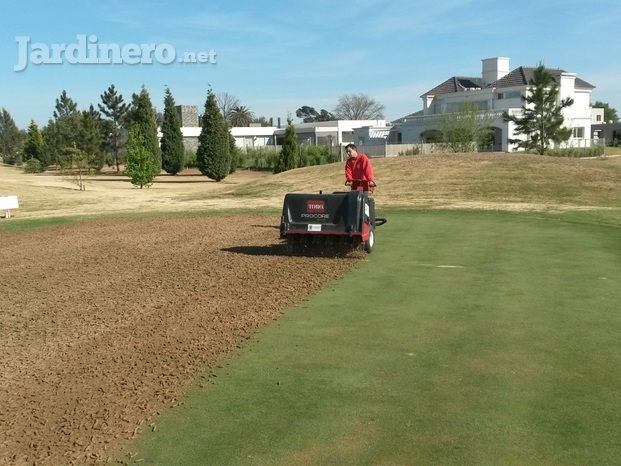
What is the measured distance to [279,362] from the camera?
6.58m

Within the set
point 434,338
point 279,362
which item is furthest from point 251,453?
point 434,338

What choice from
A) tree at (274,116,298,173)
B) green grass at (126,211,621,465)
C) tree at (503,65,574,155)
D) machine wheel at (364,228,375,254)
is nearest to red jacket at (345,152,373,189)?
machine wheel at (364,228,375,254)

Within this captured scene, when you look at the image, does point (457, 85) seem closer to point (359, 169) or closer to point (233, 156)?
point (233, 156)

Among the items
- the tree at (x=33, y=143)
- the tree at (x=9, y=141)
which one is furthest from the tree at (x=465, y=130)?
the tree at (x=9, y=141)

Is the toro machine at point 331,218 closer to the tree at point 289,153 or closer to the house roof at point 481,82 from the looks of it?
the tree at point 289,153

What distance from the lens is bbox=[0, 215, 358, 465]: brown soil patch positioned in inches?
206

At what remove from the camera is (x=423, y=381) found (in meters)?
5.91

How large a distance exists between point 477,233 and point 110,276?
845 cm

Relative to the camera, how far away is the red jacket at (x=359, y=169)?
13.8 metres

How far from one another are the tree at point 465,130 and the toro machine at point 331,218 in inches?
1608

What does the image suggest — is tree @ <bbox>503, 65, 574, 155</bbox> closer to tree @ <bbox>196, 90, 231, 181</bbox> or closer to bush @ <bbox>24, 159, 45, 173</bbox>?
tree @ <bbox>196, 90, 231, 181</bbox>

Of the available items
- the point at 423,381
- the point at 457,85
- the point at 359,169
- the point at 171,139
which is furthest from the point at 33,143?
the point at 423,381

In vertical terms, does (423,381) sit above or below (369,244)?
below

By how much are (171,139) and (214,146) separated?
27.1 ft
